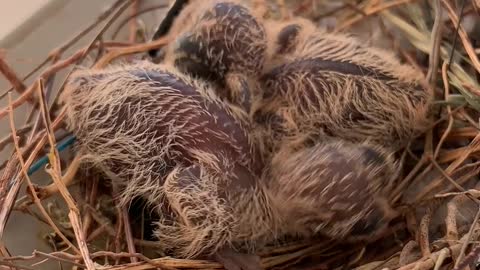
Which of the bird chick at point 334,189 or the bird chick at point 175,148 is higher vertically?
the bird chick at point 175,148

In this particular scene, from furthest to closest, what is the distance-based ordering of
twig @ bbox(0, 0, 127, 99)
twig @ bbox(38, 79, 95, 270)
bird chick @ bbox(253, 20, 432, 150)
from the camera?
twig @ bbox(0, 0, 127, 99)
bird chick @ bbox(253, 20, 432, 150)
twig @ bbox(38, 79, 95, 270)

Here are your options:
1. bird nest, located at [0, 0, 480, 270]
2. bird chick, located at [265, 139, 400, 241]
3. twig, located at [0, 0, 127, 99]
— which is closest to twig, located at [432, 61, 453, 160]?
bird nest, located at [0, 0, 480, 270]

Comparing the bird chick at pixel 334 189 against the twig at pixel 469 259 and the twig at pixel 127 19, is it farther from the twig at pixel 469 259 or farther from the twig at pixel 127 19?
the twig at pixel 127 19

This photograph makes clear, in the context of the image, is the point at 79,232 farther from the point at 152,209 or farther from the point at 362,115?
the point at 362,115

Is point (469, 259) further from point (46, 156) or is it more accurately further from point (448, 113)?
point (46, 156)

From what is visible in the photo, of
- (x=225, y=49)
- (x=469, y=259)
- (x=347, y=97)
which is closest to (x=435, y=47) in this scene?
(x=347, y=97)

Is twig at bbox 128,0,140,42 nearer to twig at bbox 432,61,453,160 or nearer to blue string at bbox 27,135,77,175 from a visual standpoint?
blue string at bbox 27,135,77,175

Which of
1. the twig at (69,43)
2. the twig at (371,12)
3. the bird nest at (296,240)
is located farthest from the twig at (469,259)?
the twig at (69,43)
